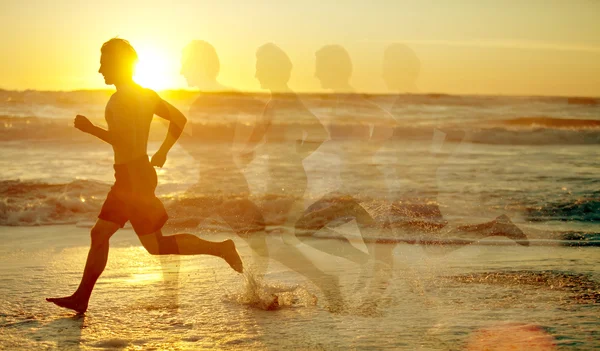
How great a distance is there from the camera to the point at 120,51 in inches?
187

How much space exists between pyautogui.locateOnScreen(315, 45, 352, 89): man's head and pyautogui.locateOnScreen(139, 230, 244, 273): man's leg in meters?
2.36

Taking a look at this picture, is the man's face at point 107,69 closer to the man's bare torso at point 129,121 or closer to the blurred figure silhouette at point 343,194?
the man's bare torso at point 129,121

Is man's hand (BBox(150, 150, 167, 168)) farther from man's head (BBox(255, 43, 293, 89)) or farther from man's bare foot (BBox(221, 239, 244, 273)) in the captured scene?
man's head (BBox(255, 43, 293, 89))

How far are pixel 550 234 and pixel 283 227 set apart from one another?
10.1 ft

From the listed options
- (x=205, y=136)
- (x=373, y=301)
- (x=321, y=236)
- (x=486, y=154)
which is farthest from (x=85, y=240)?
(x=205, y=136)

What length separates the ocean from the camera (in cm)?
441

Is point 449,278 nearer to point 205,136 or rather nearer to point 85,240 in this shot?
point 85,240

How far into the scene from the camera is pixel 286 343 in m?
4.18

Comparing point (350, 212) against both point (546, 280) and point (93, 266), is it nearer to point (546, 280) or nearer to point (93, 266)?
point (546, 280)

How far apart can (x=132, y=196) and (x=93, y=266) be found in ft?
1.77

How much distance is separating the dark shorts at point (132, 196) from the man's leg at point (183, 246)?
0.15 meters

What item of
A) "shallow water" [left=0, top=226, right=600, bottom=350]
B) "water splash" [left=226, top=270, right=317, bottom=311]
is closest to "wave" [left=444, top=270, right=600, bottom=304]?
"shallow water" [left=0, top=226, right=600, bottom=350]

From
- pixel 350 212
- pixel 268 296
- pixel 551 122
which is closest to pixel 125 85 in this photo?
pixel 268 296

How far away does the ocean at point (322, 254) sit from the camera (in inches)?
173
